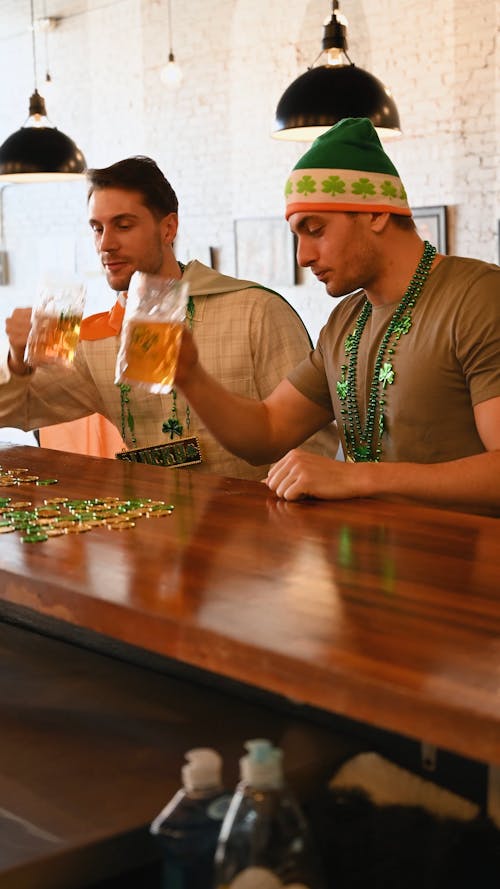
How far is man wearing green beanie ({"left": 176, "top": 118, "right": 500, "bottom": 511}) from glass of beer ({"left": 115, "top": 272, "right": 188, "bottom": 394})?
0.33 m

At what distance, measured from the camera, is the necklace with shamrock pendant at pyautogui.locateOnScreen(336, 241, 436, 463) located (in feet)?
8.09

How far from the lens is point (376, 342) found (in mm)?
2520

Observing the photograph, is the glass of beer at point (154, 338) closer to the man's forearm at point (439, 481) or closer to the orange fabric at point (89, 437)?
the man's forearm at point (439, 481)

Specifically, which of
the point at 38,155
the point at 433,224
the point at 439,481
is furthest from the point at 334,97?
the point at 439,481

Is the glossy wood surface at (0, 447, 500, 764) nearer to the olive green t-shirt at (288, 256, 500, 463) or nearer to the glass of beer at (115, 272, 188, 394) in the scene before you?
the glass of beer at (115, 272, 188, 394)

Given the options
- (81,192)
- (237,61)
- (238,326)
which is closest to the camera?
(238,326)

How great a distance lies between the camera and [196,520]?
1.88 m

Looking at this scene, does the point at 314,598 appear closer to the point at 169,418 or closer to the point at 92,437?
the point at 169,418

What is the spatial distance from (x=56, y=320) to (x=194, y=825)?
1.34 metres

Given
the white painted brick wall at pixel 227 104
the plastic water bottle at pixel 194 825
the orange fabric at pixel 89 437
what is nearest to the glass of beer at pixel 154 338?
the plastic water bottle at pixel 194 825

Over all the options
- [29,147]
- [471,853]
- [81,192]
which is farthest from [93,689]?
[81,192]

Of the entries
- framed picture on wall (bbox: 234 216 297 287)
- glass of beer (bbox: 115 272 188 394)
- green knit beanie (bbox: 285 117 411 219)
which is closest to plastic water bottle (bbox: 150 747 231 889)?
glass of beer (bbox: 115 272 188 394)

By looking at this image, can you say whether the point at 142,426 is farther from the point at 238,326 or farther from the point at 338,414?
the point at 338,414

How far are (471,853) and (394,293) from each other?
4.76 feet
